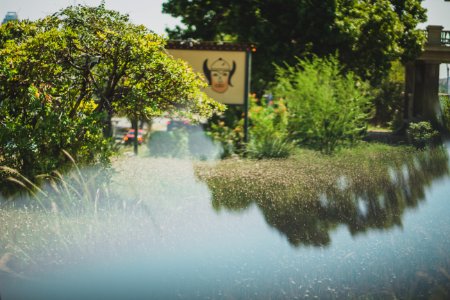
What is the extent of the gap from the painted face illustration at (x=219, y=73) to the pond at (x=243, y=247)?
4.37 m

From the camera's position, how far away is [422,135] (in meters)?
15.5

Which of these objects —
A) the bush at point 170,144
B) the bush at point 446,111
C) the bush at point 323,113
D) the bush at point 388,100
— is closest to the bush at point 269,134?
the bush at point 323,113

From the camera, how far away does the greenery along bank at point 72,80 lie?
6598mm

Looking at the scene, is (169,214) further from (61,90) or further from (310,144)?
(310,144)

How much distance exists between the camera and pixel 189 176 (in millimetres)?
8695

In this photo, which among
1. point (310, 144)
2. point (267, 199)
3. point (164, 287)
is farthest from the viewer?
point (310, 144)

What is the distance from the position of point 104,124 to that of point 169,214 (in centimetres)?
187

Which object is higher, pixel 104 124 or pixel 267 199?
pixel 104 124

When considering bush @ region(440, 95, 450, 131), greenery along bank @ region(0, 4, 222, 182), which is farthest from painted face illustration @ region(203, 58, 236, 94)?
bush @ region(440, 95, 450, 131)

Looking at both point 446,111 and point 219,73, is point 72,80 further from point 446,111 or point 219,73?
point 446,111

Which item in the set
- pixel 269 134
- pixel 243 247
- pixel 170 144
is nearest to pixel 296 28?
pixel 269 134

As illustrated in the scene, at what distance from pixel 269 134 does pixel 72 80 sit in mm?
5591

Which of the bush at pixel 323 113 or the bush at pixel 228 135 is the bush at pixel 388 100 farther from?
the bush at pixel 228 135

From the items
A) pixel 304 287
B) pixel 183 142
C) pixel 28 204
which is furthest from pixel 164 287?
pixel 183 142
